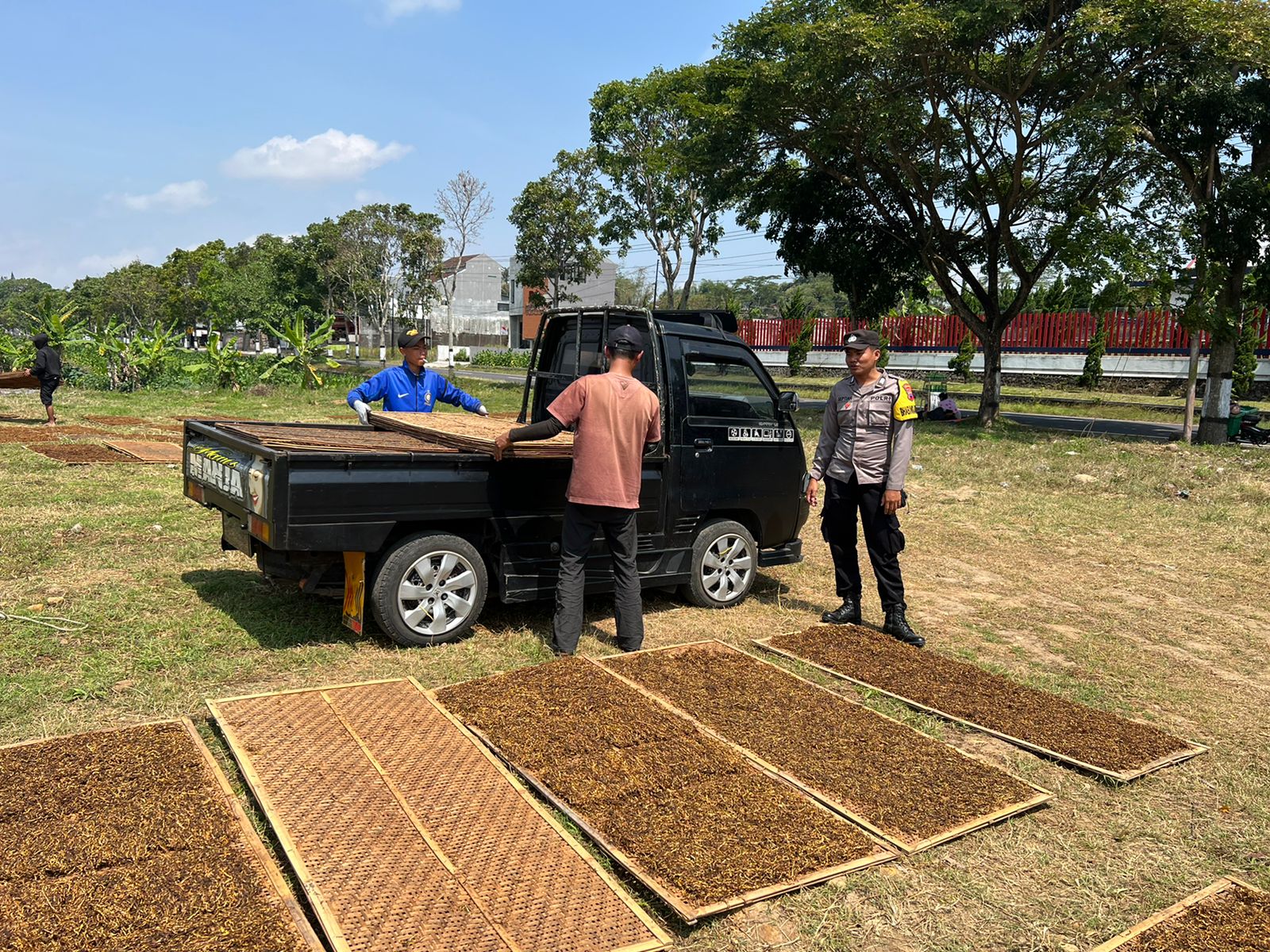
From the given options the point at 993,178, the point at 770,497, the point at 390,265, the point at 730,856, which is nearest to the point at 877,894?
the point at 730,856

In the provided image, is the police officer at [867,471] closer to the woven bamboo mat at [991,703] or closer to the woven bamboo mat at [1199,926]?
the woven bamboo mat at [991,703]

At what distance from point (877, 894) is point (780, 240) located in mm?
22327

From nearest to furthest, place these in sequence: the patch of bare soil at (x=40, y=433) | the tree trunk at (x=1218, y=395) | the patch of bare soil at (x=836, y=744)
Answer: the patch of bare soil at (x=836, y=744), the patch of bare soil at (x=40, y=433), the tree trunk at (x=1218, y=395)

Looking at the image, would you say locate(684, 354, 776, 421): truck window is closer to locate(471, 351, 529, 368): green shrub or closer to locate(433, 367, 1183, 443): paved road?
locate(433, 367, 1183, 443): paved road

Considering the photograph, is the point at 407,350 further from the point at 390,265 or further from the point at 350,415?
the point at 390,265

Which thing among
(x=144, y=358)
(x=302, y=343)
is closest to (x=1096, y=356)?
(x=302, y=343)

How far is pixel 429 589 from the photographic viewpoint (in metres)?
5.17

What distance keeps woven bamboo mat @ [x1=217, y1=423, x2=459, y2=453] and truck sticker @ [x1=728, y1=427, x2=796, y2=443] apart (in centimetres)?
197

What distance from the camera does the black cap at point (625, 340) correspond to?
5.28 m

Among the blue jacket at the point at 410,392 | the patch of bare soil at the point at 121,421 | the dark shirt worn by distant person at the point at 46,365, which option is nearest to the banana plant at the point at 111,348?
the patch of bare soil at the point at 121,421

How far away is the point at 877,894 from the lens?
314 cm

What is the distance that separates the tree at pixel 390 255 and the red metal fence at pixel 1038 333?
15.3 meters

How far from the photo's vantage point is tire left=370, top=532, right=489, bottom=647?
5.01m

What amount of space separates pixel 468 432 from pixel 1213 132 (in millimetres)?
17006
